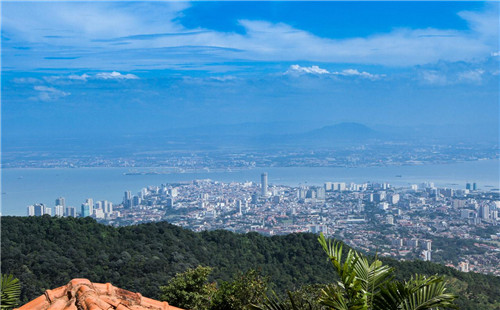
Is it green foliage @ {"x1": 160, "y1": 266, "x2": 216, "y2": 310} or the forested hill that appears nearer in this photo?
green foliage @ {"x1": 160, "y1": 266, "x2": 216, "y2": 310}

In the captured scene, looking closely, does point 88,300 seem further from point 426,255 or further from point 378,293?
point 426,255

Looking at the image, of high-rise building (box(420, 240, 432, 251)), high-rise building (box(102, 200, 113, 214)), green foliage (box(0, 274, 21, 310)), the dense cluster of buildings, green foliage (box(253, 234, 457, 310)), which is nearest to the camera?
green foliage (box(253, 234, 457, 310))

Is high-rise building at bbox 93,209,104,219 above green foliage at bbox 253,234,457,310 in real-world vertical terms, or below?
below

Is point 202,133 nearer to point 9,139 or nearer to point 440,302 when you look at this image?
point 9,139

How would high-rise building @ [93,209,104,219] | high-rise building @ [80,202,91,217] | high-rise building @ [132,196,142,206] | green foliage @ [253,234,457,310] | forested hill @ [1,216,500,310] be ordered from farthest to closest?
high-rise building @ [132,196,142,206] < high-rise building @ [80,202,91,217] < high-rise building @ [93,209,104,219] < forested hill @ [1,216,500,310] < green foliage @ [253,234,457,310]

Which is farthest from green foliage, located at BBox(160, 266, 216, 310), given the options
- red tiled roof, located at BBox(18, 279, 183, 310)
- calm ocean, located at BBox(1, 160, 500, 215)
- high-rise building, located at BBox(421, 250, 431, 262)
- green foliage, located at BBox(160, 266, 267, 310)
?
calm ocean, located at BBox(1, 160, 500, 215)

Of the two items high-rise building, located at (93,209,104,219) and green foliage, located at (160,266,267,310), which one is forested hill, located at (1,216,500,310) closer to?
green foliage, located at (160,266,267,310)

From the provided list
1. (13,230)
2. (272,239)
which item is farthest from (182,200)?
(13,230)
